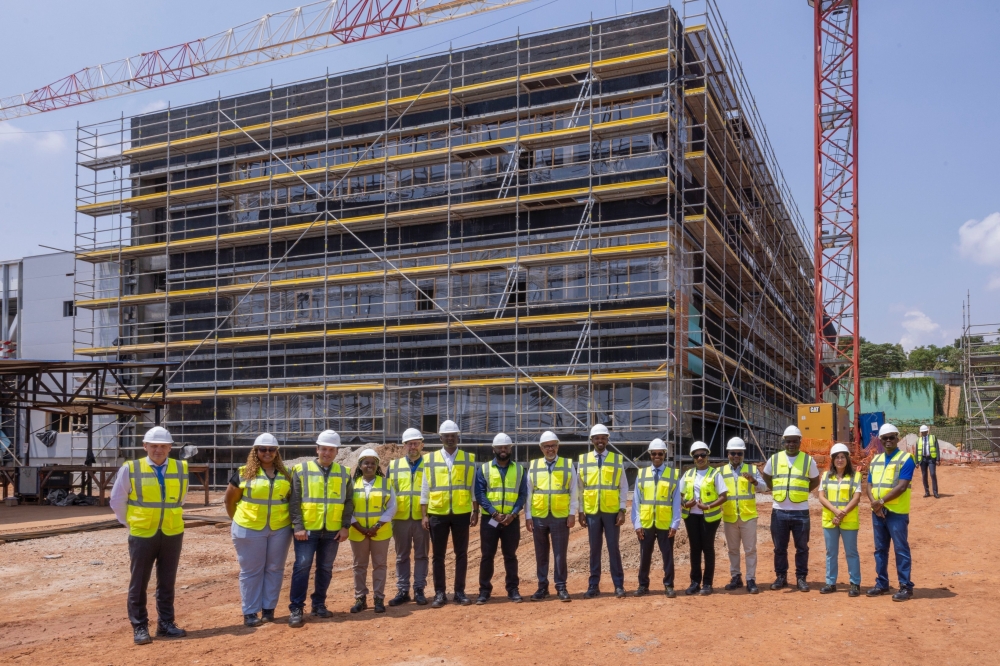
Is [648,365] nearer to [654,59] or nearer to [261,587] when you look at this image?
[654,59]

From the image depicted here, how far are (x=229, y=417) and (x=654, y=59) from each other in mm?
17111

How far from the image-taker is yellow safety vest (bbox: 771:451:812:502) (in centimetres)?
1010

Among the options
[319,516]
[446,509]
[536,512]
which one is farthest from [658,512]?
[319,516]

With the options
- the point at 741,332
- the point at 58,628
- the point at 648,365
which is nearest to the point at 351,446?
the point at 648,365

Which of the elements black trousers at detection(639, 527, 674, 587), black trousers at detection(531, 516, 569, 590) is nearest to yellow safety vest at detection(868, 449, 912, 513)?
black trousers at detection(639, 527, 674, 587)

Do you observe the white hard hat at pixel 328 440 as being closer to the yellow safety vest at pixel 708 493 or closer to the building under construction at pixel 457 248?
the yellow safety vest at pixel 708 493

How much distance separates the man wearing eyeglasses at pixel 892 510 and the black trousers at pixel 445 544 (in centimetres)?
433

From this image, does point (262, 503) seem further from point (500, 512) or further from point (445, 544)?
point (500, 512)

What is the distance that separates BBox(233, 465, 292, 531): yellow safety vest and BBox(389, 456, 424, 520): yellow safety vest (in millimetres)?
1409

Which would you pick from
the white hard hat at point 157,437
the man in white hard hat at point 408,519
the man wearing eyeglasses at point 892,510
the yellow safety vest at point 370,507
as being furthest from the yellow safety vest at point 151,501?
the man wearing eyeglasses at point 892,510

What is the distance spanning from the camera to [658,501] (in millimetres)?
10086

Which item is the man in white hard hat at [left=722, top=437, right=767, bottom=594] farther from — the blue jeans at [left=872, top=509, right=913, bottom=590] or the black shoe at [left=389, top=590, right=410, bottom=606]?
the black shoe at [left=389, top=590, right=410, bottom=606]

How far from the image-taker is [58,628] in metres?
9.88

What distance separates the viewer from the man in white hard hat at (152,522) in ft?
27.6
